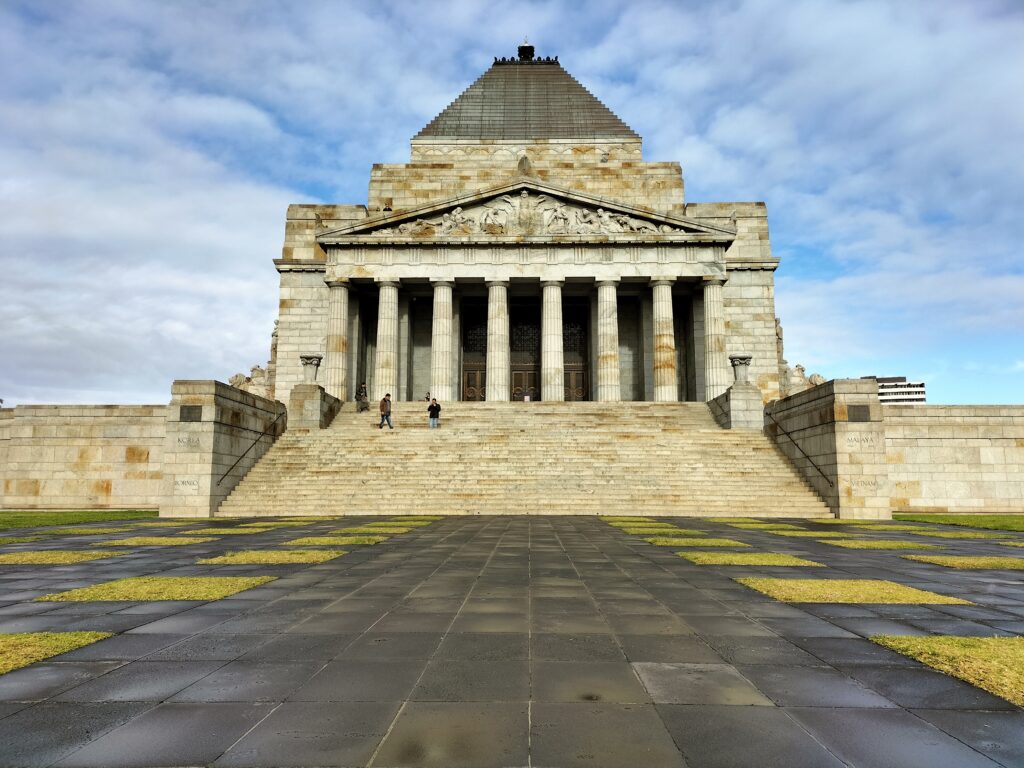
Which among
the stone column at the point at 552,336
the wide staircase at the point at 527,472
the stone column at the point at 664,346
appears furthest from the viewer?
the stone column at the point at 552,336

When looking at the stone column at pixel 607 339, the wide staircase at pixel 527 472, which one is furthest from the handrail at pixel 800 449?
the stone column at pixel 607 339

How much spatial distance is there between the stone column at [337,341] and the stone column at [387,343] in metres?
1.89

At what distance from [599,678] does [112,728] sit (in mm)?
2904

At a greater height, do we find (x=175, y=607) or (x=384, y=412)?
(x=384, y=412)

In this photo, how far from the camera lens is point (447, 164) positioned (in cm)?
4447

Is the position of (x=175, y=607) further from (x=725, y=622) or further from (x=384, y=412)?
(x=384, y=412)

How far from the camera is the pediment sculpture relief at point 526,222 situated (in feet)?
125

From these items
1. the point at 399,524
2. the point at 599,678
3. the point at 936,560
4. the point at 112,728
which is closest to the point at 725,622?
the point at 599,678

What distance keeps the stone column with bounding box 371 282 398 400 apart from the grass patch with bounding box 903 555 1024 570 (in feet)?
99.3

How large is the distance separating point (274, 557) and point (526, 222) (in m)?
30.8

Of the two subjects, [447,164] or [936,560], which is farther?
[447,164]

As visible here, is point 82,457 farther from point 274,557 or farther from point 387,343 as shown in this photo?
point 274,557

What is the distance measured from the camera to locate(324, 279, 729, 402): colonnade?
121ft

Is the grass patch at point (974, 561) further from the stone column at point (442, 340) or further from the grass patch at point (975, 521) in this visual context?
the stone column at point (442, 340)
